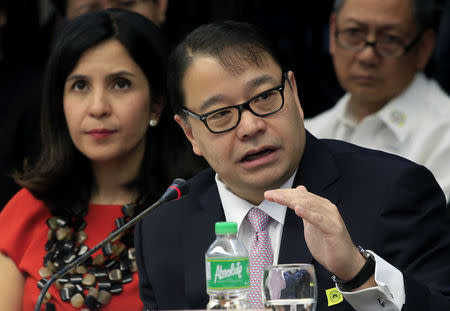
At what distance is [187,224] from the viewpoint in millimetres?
2473

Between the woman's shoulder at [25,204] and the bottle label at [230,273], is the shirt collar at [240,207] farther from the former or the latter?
the woman's shoulder at [25,204]

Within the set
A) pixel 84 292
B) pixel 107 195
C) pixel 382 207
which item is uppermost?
pixel 382 207

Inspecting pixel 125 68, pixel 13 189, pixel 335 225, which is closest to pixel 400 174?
pixel 335 225

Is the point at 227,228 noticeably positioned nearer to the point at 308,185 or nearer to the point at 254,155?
the point at 254,155

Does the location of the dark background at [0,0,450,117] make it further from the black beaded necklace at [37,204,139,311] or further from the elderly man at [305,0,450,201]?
the black beaded necklace at [37,204,139,311]

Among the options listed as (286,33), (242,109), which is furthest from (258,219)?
(286,33)

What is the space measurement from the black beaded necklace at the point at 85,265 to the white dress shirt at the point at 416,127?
120cm

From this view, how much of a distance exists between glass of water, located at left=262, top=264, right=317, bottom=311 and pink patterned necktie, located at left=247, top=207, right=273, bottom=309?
309mm

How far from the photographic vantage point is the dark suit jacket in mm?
2115

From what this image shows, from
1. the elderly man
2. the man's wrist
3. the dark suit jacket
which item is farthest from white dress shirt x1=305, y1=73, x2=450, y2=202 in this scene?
the man's wrist

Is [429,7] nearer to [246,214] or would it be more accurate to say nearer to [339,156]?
[339,156]

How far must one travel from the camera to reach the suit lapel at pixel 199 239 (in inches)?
90.4

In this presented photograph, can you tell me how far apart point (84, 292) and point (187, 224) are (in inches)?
26.5

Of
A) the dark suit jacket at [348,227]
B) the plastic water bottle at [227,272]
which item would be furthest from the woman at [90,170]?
the plastic water bottle at [227,272]
